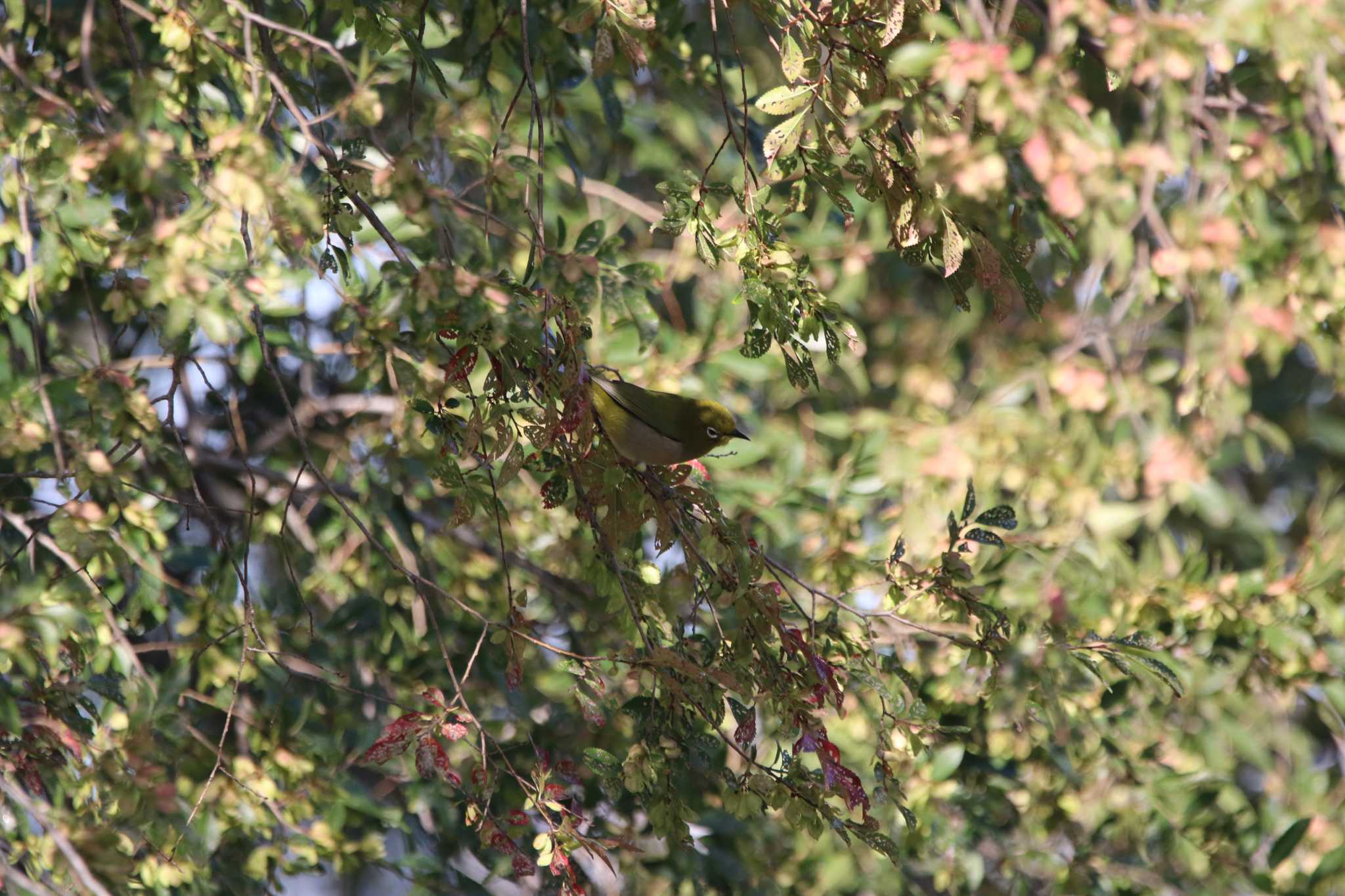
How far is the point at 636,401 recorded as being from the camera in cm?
360

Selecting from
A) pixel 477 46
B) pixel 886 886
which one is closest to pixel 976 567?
pixel 886 886

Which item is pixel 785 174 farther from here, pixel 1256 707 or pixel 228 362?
pixel 1256 707

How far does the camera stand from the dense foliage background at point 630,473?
234cm

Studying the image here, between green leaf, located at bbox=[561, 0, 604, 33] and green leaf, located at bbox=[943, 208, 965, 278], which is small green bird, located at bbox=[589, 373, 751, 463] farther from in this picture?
green leaf, located at bbox=[943, 208, 965, 278]

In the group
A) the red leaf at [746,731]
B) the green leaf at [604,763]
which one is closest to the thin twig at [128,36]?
the green leaf at [604,763]

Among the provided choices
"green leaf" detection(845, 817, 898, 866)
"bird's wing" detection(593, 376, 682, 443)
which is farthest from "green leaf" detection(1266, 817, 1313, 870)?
"bird's wing" detection(593, 376, 682, 443)

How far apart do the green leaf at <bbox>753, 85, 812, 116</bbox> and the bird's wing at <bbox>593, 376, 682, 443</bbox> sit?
114cm

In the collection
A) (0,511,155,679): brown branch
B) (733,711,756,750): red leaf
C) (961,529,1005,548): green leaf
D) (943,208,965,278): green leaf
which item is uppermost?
(943,208,965,278): green leaf

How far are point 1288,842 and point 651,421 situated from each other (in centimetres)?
229

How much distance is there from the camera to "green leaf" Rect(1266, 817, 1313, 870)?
371 cm

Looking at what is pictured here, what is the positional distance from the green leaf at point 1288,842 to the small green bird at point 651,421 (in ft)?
6.90

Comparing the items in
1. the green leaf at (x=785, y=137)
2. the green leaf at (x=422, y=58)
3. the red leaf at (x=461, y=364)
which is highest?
the green leaf at (x=785, y=137)

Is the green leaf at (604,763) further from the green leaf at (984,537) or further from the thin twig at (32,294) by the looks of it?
the thin twig at (32,294)

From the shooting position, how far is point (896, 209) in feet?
8.41
